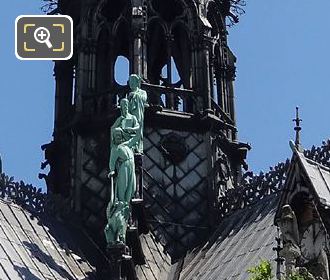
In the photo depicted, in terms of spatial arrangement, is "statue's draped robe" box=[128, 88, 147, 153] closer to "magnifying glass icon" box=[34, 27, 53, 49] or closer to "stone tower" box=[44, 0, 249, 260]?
"stone tower" box=[44, 0, 249, 260]

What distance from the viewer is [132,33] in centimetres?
3888

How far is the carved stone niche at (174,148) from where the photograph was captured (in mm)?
37562

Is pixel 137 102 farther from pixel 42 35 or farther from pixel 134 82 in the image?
pixel 42 35

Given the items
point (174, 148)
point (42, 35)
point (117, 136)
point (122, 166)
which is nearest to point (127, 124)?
point (117, 136)

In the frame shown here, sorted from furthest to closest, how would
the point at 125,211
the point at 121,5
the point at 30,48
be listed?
1. the point at 121,5
2. the point at 125,211
3. the point at 30,48

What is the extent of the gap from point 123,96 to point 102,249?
449cm

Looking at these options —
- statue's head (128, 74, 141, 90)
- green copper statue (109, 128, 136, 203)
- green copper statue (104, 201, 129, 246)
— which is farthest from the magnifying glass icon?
statue's head (128, 74, 141, 90)

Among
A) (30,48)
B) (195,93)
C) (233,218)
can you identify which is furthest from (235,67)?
(30,48)

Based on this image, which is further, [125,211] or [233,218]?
[233,218]

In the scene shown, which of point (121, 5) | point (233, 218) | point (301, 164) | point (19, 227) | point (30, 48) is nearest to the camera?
point (30, 48)

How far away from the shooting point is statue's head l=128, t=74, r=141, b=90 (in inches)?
1397

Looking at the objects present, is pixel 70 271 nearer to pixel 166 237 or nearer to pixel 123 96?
pixel 166 237
